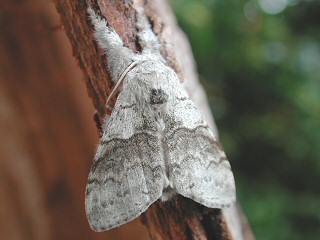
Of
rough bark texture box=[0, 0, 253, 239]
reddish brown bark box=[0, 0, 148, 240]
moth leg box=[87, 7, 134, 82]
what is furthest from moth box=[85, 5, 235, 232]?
reddish brown bark box=[0, 0, 148, 240]

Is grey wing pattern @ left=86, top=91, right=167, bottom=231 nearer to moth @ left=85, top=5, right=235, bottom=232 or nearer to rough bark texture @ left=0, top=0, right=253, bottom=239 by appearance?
moth @ left=85, top=5, right=235, bottom=232

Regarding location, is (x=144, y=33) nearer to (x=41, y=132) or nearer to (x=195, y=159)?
(x=195, y=159)

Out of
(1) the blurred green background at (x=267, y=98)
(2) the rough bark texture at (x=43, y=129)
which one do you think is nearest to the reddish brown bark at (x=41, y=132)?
(2) the rough bark texture at (x=43, y=129)

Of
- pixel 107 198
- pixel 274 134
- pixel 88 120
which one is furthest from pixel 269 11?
pixel 107 198

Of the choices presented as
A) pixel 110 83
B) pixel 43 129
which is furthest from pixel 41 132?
pixel 110 83

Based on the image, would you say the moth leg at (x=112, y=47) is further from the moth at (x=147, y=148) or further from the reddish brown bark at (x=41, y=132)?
the reddish brown bark at (x=41, y=132)

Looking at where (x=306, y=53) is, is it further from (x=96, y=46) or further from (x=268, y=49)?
(x=96, y=46)

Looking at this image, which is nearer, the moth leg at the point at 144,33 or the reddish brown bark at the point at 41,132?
the moth leg at the point at 144,33

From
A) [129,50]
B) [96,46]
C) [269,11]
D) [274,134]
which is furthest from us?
[274,134]
